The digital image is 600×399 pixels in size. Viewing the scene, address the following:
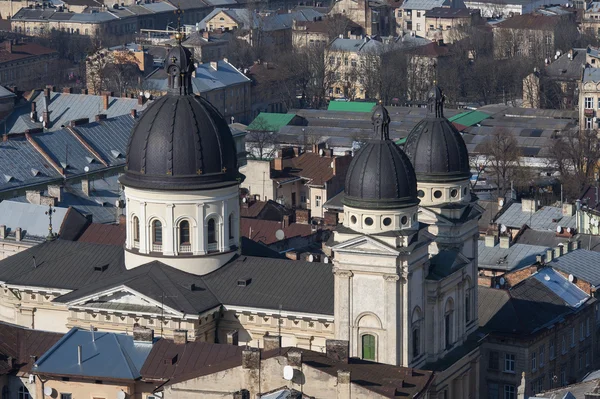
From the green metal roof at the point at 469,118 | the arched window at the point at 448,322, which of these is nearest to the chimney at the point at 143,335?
the arched window at the point at 448,322

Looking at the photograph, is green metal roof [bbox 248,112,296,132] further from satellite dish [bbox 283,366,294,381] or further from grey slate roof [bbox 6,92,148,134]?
satellite dish [bbox 283,366,294,381]

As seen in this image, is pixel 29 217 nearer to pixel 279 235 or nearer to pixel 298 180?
pixel 279 235

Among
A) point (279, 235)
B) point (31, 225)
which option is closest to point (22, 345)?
point (31, 225)

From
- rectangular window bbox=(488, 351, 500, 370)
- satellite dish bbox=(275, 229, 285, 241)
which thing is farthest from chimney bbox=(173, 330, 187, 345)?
satellite dish bbox=(275, 229, 285, 241)

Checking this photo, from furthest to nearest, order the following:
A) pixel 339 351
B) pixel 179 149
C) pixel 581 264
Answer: pixel 581 264 < pixel 179 149 < pixel 339 351

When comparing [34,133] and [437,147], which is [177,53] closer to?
[437,147]

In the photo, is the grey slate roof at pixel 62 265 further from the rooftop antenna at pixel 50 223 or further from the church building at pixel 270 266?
the rooftop antenna at pixel 50 223
